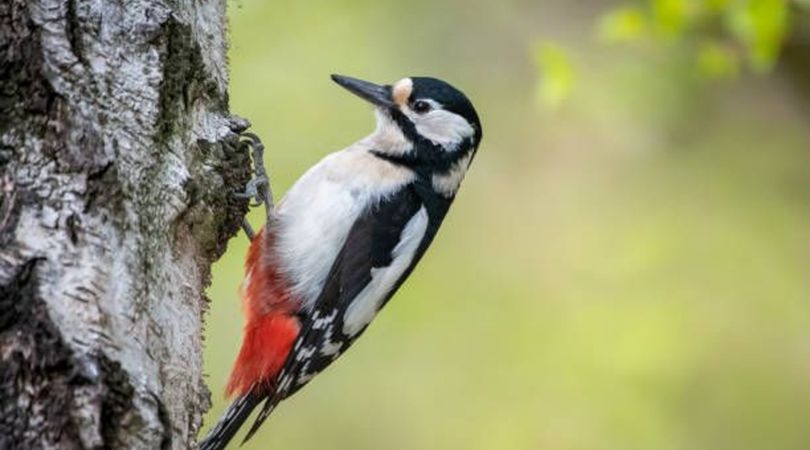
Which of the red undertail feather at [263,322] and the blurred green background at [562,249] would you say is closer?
the red undertail feather at [263,322]

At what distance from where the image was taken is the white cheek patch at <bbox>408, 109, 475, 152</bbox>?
3.97 metres

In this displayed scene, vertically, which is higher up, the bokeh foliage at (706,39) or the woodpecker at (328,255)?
the bokeh foliage at (706,39)

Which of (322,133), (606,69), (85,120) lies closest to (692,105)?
(606,69)

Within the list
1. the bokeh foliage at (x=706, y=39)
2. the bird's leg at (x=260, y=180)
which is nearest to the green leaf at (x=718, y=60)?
the bokeh foliage at (x=706, y=39)

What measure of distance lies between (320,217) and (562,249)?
341cm

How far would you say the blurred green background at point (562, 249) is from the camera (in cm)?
647

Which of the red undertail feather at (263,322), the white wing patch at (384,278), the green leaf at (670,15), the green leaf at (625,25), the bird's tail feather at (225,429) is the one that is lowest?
the bird's tail feather at (225,429)

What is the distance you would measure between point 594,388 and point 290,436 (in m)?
1.46

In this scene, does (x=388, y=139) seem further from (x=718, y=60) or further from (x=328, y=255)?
(x=718, y=60)

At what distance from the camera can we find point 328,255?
3.73 metres

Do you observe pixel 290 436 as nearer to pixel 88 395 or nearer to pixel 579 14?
pixel 579 14

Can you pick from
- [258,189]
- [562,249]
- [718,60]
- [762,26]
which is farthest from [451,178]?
[562,249]

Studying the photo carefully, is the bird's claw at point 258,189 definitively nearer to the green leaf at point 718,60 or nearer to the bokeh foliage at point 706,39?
the bokeh foliage at point 706,39

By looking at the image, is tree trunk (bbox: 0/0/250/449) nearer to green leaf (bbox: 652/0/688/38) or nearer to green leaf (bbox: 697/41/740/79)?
green leaf (bbox: 652/0/688/38)
